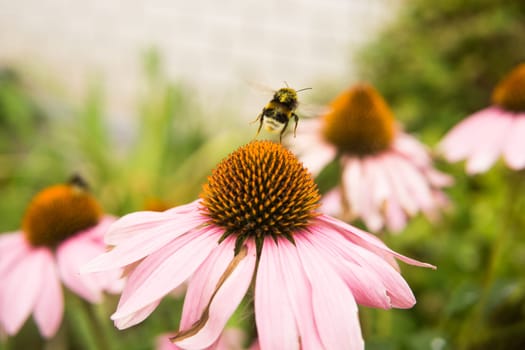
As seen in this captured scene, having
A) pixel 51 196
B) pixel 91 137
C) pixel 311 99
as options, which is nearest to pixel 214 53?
pixel 311 99

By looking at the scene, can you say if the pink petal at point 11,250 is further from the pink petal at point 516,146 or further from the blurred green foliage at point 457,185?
the pink petal at point 516,146

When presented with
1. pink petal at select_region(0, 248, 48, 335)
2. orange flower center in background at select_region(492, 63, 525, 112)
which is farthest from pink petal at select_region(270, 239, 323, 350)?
orange flower center in background at select_region(492, 63, 525, 112)

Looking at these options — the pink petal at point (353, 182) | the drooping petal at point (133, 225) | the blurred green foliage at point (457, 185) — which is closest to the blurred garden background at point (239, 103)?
the blurred green foliage at point (457, 185)

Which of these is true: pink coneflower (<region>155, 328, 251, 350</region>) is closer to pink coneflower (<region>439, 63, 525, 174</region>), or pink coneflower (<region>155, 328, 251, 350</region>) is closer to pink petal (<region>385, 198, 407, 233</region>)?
pink petal (<region>385, 198, 407, 233</region>)

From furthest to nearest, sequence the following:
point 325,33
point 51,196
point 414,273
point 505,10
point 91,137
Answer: point 325,33 → point 91,137 → point 505,10 → point 414,273 → point 51,196

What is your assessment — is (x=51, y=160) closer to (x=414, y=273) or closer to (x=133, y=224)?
(x=414, y=273)
